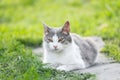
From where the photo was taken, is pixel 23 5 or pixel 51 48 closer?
pixel 51 48

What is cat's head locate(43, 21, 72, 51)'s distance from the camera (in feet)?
28.4

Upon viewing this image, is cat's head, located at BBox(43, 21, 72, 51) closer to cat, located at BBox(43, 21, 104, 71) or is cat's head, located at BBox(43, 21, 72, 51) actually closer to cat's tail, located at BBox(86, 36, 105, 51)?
cat, located at BBox(43, 21, 104, 71)

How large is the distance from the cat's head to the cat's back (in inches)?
20.2

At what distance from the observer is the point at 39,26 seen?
48.3 feet

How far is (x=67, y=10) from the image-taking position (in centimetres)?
1603

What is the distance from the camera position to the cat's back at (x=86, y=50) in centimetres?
924

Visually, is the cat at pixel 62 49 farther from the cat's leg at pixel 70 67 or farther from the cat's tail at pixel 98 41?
the cat's tail at pixel 98 41

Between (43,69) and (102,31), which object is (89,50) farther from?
(102,31)

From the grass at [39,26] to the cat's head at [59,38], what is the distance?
0.40m

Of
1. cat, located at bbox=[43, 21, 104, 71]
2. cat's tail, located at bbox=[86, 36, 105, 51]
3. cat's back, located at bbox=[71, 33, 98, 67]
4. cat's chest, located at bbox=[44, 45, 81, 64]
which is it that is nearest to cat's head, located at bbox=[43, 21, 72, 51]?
cat, located at bbox=[43, 21, 104, 71]

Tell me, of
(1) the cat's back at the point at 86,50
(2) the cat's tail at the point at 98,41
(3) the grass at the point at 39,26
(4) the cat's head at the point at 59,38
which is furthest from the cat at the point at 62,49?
(2) the cat's tail at the point at 98,41

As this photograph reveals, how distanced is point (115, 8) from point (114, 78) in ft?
21.9

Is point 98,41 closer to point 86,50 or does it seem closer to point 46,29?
point 86,50

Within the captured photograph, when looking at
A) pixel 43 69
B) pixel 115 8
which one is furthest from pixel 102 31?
pixel 43 69
